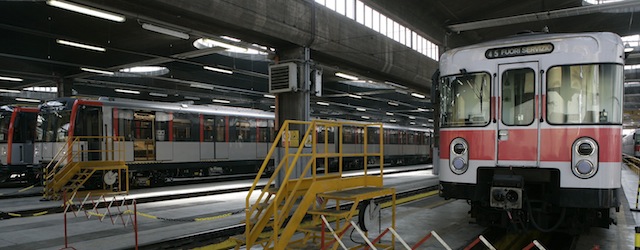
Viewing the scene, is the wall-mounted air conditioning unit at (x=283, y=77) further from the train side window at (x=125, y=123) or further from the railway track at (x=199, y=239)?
the train side window at (x=125, y=123)

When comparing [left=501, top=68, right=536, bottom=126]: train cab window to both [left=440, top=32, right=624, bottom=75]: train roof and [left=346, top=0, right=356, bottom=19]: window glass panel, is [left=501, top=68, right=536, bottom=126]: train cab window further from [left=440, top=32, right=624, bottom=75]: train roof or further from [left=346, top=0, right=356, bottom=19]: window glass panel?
[left=346, top=0, right=356, bottom=19]: window glass panel

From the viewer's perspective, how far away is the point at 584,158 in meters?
5.82

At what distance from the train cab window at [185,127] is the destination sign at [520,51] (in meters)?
12.9

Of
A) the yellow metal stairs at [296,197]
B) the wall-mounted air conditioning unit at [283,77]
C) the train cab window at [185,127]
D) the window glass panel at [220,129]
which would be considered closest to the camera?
the yellow metal stairs at [296,197]

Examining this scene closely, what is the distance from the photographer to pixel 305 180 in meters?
6.38

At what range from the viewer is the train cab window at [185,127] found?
1688 centimetres

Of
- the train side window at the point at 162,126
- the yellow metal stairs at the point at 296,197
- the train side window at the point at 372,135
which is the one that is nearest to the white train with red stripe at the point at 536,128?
the yellow metal stairs at the point at 296,197

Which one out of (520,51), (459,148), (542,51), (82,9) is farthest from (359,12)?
(542,51)

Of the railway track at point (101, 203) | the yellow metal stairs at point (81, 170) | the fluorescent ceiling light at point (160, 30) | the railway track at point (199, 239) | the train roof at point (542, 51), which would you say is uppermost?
the fluorescent ceiling light at point (160, 30)

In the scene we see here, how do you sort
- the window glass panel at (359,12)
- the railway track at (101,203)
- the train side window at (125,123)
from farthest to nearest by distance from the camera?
1. the window glass panel at (359,12)
2. the train side window at (125,123)
3. the railway track at (101,203)

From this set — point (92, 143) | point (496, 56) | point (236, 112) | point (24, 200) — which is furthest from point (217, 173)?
point (496, 56)

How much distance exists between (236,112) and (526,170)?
580 inches

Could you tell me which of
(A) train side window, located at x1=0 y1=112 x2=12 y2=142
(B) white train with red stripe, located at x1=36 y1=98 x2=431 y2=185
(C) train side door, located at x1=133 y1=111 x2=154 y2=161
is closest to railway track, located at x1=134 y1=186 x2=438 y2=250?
(B) white train with red stripe, located at x1=36 y1=98 x2=431 y2=185

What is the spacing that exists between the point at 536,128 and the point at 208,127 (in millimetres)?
14083
